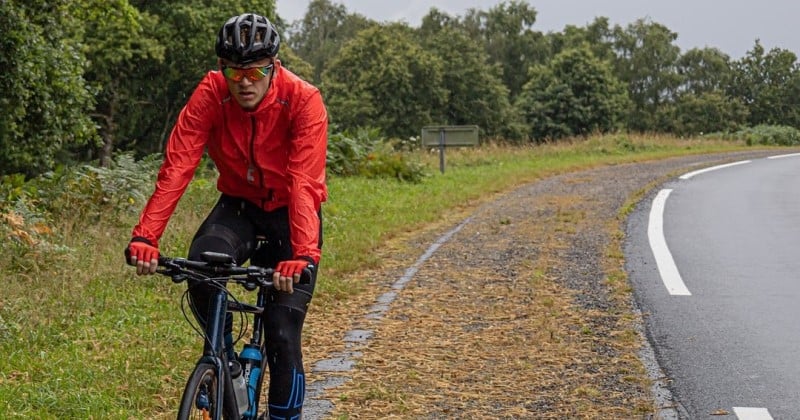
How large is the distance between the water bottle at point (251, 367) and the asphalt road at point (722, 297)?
2.45 meters

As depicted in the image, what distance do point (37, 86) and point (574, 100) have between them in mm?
57821

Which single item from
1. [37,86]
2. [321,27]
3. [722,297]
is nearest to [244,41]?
[722,297]

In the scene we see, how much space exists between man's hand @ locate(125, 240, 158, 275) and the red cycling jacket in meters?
0.18

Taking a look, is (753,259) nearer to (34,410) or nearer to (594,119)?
(34,410)

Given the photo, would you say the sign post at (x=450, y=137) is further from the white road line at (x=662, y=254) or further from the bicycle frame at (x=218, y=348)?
the bicycle frame at (x=218, y=348)

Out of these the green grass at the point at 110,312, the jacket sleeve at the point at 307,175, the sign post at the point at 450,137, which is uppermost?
the jacket sleeve at the point at 307,175

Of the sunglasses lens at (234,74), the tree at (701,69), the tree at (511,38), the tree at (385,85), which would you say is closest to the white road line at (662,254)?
the sunglasses lens at (234,74)

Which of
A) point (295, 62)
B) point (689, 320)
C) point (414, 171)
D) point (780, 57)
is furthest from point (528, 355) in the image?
point (780, 57)

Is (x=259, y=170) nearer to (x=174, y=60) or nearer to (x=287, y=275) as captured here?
(x=287, y=275)

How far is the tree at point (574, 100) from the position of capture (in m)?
71.9

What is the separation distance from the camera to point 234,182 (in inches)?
163

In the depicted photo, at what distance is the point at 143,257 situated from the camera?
138 inches

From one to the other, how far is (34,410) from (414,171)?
15777 mm

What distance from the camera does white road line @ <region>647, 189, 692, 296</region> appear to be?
9148 mm
